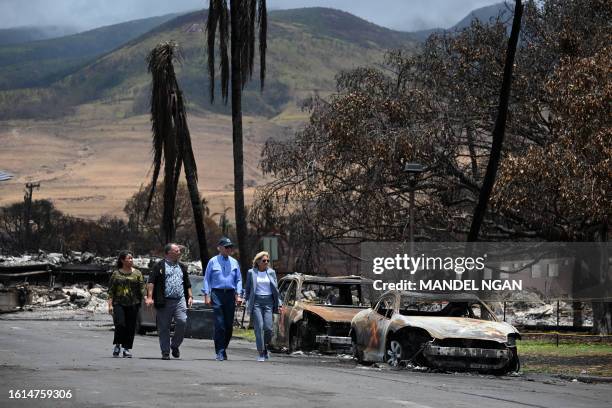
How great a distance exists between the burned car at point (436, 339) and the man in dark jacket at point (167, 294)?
10.8 ft

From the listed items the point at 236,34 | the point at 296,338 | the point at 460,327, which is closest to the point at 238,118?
the point at 236,34

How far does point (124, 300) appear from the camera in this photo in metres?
18.5

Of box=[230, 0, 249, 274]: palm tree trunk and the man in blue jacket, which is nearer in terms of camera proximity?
the man in blue jacket

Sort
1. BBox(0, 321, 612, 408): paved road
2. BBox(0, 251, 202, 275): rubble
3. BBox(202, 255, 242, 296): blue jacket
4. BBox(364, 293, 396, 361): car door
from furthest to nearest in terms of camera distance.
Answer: BBox(0, 251, 202, 275): rubble
BBox(364, 293, 396, 361): car door
BBox(202, 255, 242, 296): blue jacket
BBox(0, 321, 612, 408): paved road

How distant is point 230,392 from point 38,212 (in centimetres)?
11842

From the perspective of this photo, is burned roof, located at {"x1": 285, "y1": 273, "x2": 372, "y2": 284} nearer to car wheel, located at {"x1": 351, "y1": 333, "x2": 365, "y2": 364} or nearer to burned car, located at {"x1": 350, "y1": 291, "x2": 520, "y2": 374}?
car wheel, located at {"x1": 351, "y1": 333, "x2": 365, "y2": 364}

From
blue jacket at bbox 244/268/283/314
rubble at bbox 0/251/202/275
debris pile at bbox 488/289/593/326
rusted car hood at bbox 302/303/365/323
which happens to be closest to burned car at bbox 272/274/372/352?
rusted car hood at bbox 302/303/365/323

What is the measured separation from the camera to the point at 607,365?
21.5 metres

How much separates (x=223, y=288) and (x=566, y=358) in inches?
299

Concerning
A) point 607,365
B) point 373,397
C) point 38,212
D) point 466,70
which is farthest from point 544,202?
point 38,212

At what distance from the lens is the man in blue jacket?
19.3 meters

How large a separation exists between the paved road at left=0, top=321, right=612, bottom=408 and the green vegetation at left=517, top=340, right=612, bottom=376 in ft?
5.59

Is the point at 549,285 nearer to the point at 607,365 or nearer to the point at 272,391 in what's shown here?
the point at 607,365

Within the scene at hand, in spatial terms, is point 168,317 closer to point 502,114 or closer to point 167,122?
point 502,114
